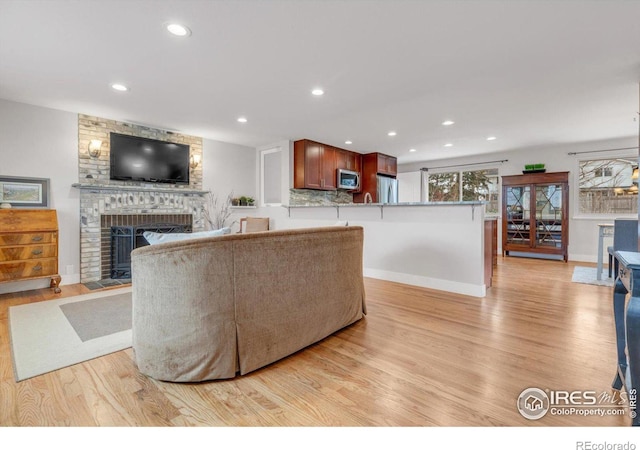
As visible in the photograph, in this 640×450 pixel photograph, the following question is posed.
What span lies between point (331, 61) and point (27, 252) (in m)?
3.86

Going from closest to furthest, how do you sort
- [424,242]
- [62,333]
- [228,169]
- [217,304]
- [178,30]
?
1. [217,304]
2. [178,30]
3. [62,333]
4. [424,242]
5. [228,169]

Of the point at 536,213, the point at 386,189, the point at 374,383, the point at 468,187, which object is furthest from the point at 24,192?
the point at 536,213

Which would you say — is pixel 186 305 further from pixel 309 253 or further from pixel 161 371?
pixel 309 253

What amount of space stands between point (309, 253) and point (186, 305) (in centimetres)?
82

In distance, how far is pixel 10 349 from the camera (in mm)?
2150

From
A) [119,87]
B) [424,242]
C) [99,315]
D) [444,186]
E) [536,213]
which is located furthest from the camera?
[444,186]

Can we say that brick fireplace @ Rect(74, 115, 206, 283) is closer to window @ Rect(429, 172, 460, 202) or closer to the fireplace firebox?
the fireplace firebox

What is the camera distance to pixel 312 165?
5.76 metres

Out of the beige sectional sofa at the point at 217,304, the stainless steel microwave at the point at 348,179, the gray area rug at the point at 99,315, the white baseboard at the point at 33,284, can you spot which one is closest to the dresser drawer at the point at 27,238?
the white baseboard at the point at 33,284

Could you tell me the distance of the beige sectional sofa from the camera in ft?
5.40

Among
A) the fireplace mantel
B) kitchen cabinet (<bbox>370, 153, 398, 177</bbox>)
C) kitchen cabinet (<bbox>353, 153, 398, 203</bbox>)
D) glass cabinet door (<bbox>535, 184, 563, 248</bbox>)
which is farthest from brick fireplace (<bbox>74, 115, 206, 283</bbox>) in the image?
glass cabinet door (<bbox>535, 184, 563, 248</bbox>)

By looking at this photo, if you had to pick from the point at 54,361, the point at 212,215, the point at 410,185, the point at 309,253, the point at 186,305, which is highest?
the point at 410,185

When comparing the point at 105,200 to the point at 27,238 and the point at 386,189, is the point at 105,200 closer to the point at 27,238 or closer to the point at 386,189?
the point at 27,238
